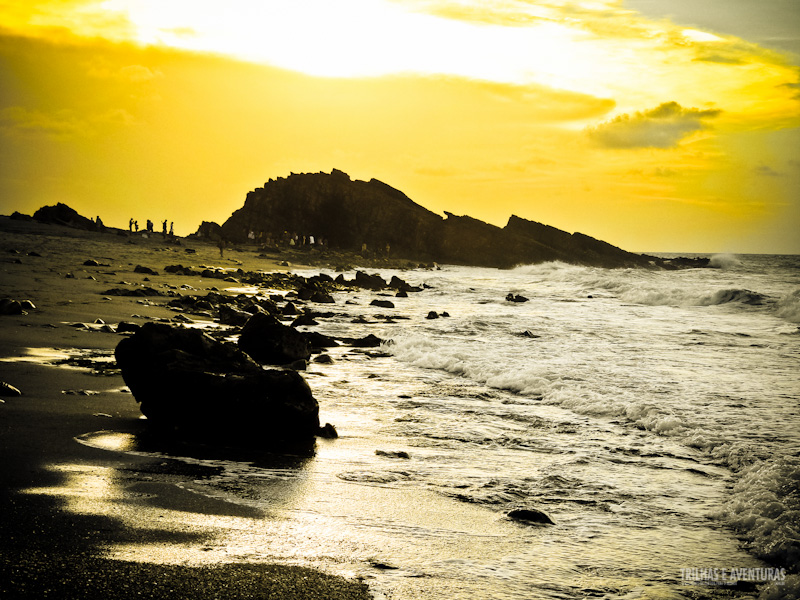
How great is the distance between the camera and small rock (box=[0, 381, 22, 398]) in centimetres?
677

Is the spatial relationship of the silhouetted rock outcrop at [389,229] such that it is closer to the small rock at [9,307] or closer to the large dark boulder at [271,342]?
the large dark boulder at [271,342]

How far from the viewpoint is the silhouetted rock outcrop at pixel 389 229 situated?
96.4 metres

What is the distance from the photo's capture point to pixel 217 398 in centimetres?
661

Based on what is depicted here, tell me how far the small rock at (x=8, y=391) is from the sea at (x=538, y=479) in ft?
8.26

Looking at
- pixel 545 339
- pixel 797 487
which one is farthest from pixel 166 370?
pixel 545 339

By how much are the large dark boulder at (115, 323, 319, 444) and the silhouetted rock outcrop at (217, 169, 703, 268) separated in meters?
85.5

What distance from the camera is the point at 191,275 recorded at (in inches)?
1113

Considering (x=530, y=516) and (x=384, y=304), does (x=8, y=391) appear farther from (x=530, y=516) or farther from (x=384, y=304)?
(x=384, y=304)

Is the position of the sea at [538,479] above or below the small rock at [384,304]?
below

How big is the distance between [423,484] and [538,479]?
46.2 inches

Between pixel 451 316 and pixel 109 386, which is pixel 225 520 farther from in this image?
pixel 451 316

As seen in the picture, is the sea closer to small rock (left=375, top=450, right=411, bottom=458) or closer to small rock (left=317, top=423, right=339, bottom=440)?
small rock (left=375, top=450, right=411, bottom=458)

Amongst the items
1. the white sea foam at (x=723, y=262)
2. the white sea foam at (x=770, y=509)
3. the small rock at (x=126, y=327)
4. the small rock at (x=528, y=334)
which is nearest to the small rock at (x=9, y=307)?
the small rock at (x=126, y=327)

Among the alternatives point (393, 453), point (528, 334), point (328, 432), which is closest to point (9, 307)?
point (328, 432)
